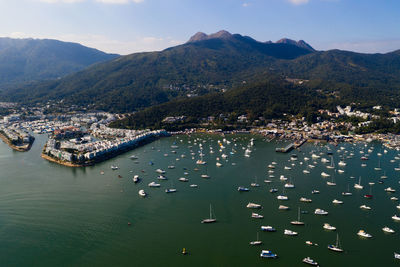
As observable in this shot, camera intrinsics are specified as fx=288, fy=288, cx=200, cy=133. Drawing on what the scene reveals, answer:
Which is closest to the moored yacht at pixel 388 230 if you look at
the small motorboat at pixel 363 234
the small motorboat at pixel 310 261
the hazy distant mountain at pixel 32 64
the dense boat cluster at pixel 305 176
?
the dense boat cluster at pixel 305 176

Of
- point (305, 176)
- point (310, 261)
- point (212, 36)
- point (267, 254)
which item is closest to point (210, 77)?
point (212, 36)

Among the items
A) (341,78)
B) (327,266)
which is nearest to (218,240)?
(327,266)

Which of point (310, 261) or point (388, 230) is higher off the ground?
point (388, 230)

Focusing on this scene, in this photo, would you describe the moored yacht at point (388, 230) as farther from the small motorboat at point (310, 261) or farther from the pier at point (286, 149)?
the pier at point (286, 149)

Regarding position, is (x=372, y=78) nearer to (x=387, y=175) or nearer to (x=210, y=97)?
(x=210, y=97)

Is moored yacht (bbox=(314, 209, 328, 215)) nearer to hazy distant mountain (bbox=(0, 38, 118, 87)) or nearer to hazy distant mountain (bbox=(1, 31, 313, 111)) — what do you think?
hazy distant mountain (bbox=(1, 31, 313, 111))

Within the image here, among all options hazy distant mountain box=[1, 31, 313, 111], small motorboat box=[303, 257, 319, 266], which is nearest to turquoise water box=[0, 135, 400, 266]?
small motorboat box=[303, 257, 319, 266]

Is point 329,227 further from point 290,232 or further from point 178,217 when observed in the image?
point 178,217
